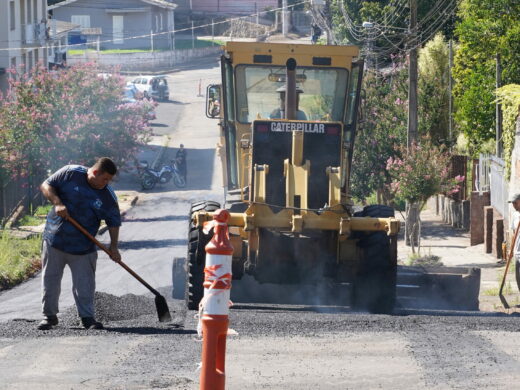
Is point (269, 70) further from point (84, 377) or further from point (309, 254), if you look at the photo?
point (84, 377)

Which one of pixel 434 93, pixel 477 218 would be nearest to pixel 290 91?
pixel 477 218

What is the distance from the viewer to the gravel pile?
962 cm

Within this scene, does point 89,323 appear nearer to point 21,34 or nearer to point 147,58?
point 21,34

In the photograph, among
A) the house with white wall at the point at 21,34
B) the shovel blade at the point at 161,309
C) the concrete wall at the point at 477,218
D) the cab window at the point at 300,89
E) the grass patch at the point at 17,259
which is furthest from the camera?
the house with white wall at the point at 21,34

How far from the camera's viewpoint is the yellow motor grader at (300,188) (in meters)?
12.0

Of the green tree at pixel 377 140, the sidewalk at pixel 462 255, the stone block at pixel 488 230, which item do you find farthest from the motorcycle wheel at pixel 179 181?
the stone block at pixel 488 230

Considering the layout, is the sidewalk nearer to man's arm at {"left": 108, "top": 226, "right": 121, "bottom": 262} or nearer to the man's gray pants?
man's arm at {"left": 108, "top": 226, "right": 121, "bottom": 262}

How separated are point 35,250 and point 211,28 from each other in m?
59.9

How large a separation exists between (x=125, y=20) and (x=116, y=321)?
6418 centimetres

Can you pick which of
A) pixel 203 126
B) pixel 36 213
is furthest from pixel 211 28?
pixel 36 213

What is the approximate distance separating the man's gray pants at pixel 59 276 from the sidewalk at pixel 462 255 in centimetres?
632

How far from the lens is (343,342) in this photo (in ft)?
28.5

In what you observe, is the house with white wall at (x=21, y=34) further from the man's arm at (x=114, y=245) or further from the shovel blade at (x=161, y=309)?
the man's arm at (x=114, y=245)

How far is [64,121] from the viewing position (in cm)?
2705
